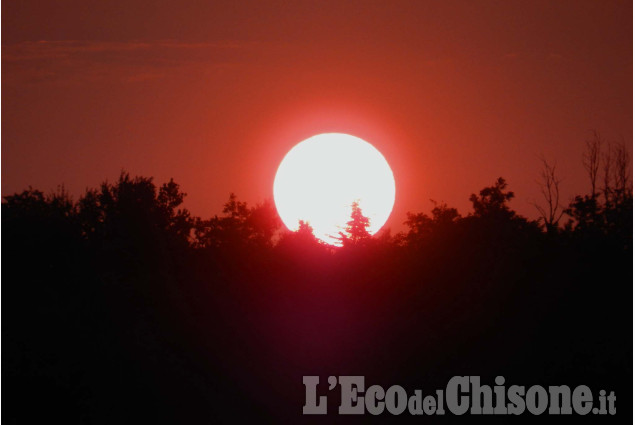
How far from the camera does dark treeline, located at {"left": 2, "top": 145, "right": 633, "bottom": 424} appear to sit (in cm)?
2470

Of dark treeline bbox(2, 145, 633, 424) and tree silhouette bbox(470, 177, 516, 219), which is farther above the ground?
tree silhouette bbox(470, 177, 516, 219)

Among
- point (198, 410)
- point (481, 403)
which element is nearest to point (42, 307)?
point (198, 410)

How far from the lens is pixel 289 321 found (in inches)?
1116

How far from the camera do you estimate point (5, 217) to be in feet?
114

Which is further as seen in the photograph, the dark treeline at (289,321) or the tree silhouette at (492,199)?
the tree silhouette at (492,199)

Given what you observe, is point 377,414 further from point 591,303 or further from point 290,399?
point 591,303

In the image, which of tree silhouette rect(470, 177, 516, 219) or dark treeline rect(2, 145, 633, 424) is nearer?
dark treeline rect(2, 145, 633, 424)

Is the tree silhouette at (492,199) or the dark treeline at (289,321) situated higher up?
the tree silhouette at (492,199)

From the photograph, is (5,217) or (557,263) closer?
(557,263)

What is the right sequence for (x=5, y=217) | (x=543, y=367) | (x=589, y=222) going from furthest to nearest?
(x=589, y=222) → (x=5, y=217) → (x=543, y=367)

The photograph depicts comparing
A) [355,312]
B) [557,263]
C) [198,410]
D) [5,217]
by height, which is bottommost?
[198,410]

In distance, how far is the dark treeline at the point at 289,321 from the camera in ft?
81.0

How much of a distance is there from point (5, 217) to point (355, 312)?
16195 millimetres

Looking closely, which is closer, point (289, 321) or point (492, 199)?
point (289, 321)
